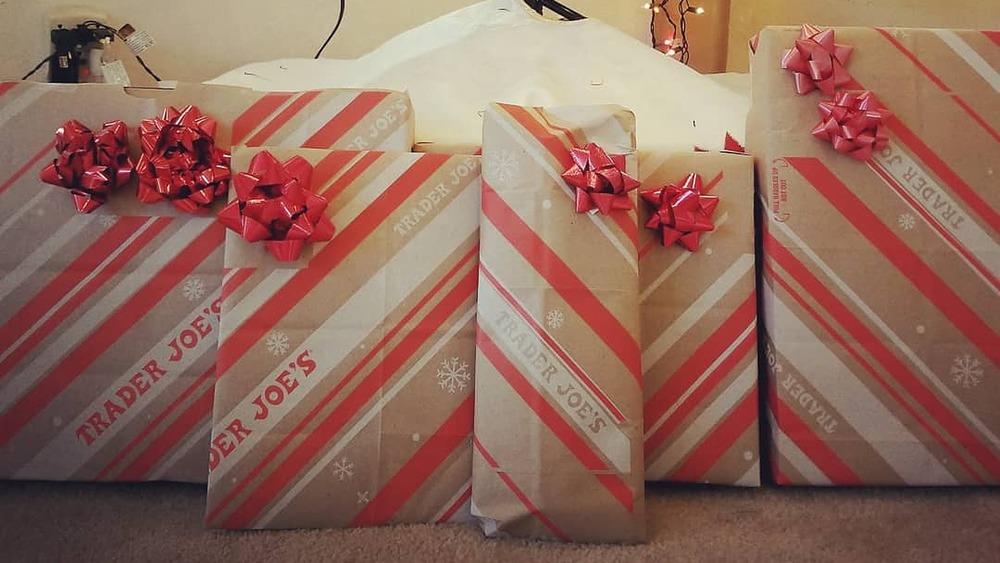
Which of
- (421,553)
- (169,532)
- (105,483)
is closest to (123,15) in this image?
(105,483)

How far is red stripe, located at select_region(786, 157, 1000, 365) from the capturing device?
39.2 inches

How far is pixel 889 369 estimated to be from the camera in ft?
3.24

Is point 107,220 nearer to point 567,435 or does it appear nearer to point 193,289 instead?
point 193,289

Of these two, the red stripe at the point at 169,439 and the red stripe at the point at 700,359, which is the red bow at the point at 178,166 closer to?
Result: the red stripe at the point at 169,439

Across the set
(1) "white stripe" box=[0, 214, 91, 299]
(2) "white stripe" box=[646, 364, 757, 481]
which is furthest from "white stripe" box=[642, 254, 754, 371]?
(1) "white stripe" box=[0, 214, 91, 299]

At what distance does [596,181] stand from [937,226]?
58 cm

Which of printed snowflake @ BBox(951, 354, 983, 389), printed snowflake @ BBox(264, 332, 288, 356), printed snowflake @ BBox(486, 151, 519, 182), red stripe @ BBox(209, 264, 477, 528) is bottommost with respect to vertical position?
printed snowflake @ BBox(951, 354, 983, 389)

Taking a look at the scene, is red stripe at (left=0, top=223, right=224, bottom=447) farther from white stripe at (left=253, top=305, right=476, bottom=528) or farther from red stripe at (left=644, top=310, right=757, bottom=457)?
red stripe at (left=644, top=310, right=757, bottom=457)

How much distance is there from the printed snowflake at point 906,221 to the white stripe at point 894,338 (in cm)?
14

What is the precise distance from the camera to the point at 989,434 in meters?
0.98

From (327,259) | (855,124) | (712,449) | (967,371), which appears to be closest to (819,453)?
(712,449)

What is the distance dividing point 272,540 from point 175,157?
0.58 meters

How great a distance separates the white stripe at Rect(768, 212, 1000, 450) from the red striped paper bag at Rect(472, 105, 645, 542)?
0.30 metres

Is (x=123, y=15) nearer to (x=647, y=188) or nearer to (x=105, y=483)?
(x=105, y=483)
